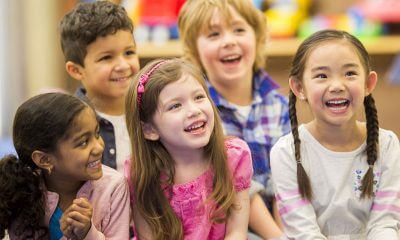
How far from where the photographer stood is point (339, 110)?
5.00 feet

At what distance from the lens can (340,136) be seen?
63.0 inches

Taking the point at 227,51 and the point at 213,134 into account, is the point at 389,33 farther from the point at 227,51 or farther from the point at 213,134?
the point at 213,134

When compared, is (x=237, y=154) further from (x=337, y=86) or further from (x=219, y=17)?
(x=219, y=17)

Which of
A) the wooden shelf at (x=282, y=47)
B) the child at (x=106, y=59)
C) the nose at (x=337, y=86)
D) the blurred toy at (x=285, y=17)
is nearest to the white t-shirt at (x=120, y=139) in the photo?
the child at (x=106, y=59)

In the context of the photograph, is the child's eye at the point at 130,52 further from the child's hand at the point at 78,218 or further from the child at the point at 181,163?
the child's hand at the point at 78,218

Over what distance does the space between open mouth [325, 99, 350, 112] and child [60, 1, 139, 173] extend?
58 cm

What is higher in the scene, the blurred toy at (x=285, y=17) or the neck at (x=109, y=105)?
the blurred toy at (x=285, y=17)

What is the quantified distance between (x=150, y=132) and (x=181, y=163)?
0.34 ft

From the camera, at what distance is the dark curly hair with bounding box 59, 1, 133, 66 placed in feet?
5.82

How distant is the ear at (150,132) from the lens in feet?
5.18

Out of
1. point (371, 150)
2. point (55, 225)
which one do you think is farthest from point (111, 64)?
point (371, 150)

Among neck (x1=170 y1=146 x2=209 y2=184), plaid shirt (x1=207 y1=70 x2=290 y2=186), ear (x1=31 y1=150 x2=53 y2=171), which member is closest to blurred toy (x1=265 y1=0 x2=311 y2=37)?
plaid shirt (x1=207 y1=70 x2=290 y2=186)

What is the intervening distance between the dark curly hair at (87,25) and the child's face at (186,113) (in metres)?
0.35

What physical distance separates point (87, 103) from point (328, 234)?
0.64 m
